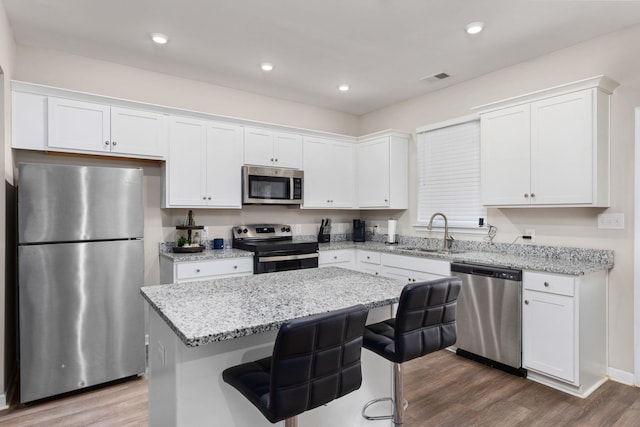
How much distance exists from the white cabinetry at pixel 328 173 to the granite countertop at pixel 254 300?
2.23 metres

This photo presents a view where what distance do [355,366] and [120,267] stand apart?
90.3 inches

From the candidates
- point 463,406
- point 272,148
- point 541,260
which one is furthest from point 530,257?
point 272,148

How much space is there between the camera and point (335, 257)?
14.3ft

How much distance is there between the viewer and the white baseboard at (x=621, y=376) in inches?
111

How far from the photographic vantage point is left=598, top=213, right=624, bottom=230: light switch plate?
286cm

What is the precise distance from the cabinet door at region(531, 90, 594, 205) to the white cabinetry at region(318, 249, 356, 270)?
6.93 ft

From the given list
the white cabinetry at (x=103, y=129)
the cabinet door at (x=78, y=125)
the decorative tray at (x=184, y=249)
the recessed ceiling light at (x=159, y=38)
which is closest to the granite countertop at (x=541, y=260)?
the decorative tray at (x=184, y=249)

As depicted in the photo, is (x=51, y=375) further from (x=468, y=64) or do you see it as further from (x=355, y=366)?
(x=468, y=64)

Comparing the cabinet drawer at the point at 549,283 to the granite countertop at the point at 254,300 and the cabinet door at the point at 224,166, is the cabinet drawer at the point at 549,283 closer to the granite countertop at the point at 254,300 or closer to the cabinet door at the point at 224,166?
the granite countertop at the point at 254,300

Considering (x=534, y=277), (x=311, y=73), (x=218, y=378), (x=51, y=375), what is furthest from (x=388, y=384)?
(x=311, y=73)

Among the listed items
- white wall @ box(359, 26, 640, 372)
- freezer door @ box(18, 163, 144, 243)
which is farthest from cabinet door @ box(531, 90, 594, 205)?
freezer door @ box(18, 163, 144, 243)

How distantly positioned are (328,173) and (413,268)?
1647 millimetres

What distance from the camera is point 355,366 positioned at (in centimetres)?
137

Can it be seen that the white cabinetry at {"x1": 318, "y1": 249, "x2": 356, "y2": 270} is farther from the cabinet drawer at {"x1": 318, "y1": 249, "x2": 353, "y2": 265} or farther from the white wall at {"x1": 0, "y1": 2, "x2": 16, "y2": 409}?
the white wall at {"x1": 0, "y1": 2, "x2": 16, "y2": 409}
